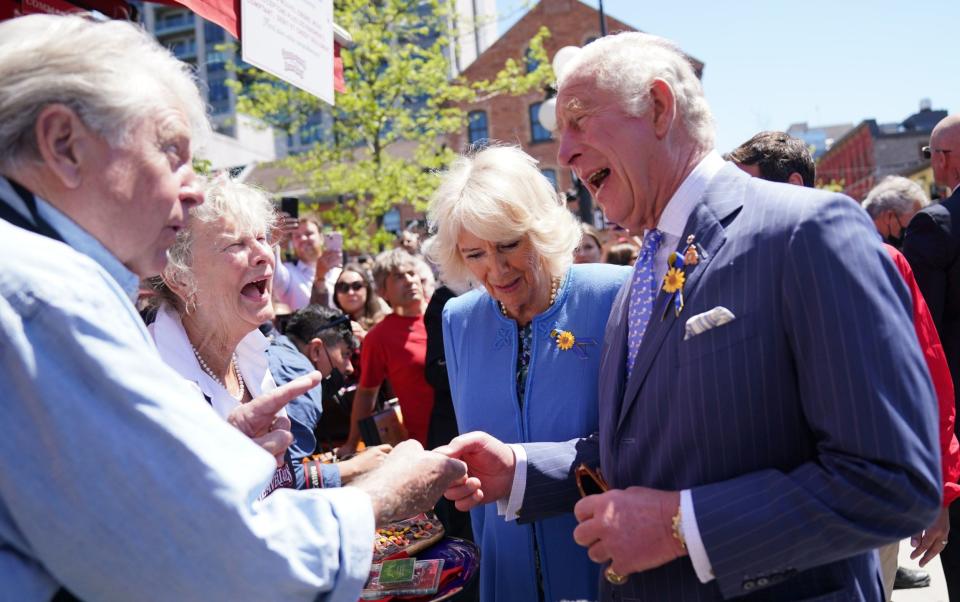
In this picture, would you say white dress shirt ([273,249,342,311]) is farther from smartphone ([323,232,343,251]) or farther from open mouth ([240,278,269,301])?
open mouth ([240,278,269,301])

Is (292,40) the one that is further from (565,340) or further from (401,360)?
(401,360)

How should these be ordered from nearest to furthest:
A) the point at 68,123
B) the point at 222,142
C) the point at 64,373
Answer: the point at 64,373 → the point at 68,123 → the point at 222,142

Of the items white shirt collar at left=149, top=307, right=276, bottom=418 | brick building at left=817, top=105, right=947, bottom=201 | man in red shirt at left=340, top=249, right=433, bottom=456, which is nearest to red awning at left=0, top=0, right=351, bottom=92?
white shirt collar at left=149, top=307, right=276, bottom=418

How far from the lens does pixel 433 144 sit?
1678 centimetres

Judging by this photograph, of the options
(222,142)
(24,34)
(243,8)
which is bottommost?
(222,142)

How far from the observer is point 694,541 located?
152 centimetres

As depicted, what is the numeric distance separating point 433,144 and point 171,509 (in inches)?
634

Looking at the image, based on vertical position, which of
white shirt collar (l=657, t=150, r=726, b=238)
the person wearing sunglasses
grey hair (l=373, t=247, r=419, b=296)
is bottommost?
the person wearing sunglasses

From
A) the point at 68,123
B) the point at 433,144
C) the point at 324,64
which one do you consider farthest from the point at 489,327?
the point at 433,144

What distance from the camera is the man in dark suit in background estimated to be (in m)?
3.70

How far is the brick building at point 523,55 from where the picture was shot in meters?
36.6

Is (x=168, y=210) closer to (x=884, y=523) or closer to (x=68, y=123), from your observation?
(x=68, y=123)

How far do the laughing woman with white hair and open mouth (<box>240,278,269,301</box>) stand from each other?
0.72 meters

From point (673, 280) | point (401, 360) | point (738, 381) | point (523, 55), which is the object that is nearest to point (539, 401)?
point (673, 280)
